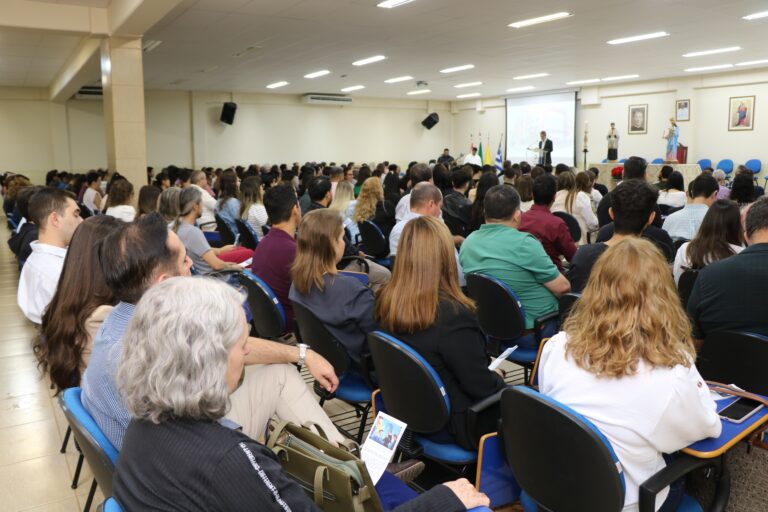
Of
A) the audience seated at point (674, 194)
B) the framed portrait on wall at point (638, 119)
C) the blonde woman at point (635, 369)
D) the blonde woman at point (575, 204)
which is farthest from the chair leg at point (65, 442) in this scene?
the framed portrait on wall at point (638, 119)

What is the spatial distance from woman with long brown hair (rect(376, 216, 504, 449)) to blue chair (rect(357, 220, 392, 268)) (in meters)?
3.63

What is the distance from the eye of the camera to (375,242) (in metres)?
5.96

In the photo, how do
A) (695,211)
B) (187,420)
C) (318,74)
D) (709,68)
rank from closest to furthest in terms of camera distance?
(187,420) → (695,211) → (709,68) → (318,74)

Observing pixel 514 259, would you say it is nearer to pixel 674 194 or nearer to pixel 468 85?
pixel 674 194

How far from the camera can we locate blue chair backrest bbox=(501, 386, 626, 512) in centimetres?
148

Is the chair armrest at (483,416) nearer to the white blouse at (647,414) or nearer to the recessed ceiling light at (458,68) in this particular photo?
the white blouse at (647,414)

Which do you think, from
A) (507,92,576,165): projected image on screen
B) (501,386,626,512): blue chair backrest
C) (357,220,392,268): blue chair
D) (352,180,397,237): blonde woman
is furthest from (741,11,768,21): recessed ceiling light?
(507,92,576,165): projected image on screen

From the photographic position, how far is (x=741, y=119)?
14.8 metres

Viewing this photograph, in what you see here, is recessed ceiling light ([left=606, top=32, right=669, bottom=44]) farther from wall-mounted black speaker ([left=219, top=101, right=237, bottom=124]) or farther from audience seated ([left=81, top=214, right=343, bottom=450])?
wall-mounted black speaker ([left=219, top=101, right=237, bottom=124])

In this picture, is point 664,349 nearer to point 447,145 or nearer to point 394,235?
point 394,235

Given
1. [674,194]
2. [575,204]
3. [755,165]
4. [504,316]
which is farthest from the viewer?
[755,165]

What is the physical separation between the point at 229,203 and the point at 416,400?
190 inches

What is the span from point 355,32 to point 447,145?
14.2 metres

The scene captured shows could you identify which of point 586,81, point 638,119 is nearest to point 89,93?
point 586,81
